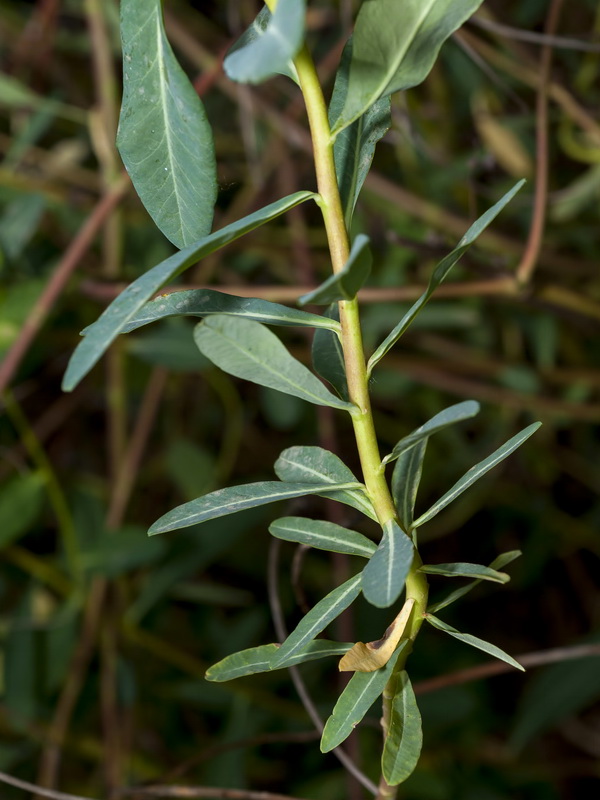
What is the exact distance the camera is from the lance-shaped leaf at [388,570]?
18 cm

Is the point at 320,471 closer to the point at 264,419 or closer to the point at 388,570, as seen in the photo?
the point at 388,570

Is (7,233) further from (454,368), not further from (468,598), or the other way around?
(468,598)

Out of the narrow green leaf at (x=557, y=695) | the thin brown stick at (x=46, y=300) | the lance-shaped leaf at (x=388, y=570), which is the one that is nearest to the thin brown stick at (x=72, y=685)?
the thin brown stick at (x=46, y=300)

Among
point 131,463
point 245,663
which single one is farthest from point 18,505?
point 245,663

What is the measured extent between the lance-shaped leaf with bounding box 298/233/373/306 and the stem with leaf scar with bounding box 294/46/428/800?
0.01 metres

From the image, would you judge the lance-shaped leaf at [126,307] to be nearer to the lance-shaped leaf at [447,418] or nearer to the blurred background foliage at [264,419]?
the lance-shaped leaf at [447,418]

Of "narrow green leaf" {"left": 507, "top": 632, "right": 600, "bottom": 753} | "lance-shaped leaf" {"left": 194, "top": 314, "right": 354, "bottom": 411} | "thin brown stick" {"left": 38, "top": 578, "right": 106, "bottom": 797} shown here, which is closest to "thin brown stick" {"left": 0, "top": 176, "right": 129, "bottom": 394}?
"thin brown stick" {"left": 38, "top": 578, "right": 106, "bottom": 797}

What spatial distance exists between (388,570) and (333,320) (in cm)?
8

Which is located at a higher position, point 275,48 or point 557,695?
point 275,48

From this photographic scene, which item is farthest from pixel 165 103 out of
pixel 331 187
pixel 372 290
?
pixel 372 290

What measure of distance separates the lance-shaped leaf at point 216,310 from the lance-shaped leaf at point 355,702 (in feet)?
0.31

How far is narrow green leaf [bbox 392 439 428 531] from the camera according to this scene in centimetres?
24

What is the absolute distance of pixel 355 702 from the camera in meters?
0.22

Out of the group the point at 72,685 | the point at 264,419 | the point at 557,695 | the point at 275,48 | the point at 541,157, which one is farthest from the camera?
the point at 264,419
